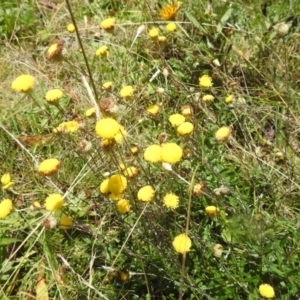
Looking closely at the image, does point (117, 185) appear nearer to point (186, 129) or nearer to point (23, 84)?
point (186, 129)

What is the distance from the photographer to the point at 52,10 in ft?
9.63

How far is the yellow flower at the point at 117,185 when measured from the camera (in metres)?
1.31

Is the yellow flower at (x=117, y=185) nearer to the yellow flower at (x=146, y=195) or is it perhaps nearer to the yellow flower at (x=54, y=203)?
the yellow flower at (x=146, y=195)

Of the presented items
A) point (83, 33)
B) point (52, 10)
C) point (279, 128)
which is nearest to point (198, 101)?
point (279, 128)

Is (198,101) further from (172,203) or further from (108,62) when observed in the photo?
(108,62)

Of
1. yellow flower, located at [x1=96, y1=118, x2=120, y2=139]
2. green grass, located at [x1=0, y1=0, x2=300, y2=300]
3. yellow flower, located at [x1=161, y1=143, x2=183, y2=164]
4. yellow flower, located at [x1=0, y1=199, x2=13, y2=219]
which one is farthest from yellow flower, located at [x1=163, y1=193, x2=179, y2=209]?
yellow flower, located at [x1=0, y1=199, x2=13, y2=219]

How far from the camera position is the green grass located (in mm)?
1443

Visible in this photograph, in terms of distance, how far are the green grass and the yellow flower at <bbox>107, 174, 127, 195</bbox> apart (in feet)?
0.14

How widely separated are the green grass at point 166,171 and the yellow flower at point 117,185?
42 mm

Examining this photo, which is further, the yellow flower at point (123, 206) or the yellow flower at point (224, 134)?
the yellow flower at point (224, 134)

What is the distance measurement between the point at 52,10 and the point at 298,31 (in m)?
1.56

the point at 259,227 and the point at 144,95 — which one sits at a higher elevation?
the point at 259,227

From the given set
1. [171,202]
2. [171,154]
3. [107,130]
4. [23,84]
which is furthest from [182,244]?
[23,84]

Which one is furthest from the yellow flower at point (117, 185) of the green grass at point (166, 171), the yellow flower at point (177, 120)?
the yellow flower at point (177, 120)
